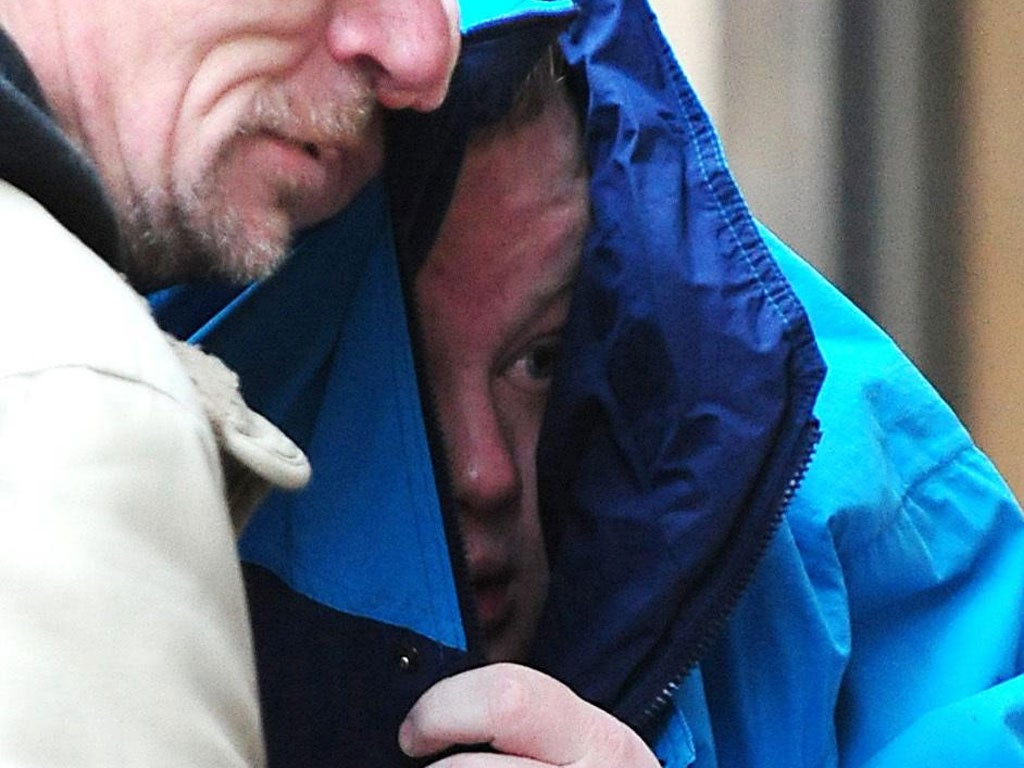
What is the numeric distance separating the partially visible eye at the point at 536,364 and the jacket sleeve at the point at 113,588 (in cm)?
64

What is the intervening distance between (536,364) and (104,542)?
2.30ft

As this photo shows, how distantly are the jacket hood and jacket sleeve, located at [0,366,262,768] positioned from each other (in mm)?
536

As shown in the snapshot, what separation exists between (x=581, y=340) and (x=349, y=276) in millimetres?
150

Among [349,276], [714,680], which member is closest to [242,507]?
[349,276]

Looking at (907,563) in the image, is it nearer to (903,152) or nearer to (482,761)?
(482,761)

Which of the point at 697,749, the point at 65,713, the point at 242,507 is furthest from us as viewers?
the point at 697,749

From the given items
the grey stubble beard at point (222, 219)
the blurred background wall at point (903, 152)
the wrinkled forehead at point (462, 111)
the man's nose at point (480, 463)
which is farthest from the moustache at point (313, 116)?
the blurred background wall at point (903, 152)

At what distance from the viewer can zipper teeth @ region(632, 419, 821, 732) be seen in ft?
3.28

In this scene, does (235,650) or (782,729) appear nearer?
(235,650)

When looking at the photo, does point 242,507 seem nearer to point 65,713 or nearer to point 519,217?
point 65,713

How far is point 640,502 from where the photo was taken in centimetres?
104

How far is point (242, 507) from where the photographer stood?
2.01 feet

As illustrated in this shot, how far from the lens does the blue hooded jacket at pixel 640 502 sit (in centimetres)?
97

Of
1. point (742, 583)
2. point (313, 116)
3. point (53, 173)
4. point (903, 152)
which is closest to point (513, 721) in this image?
point (742, 583)
